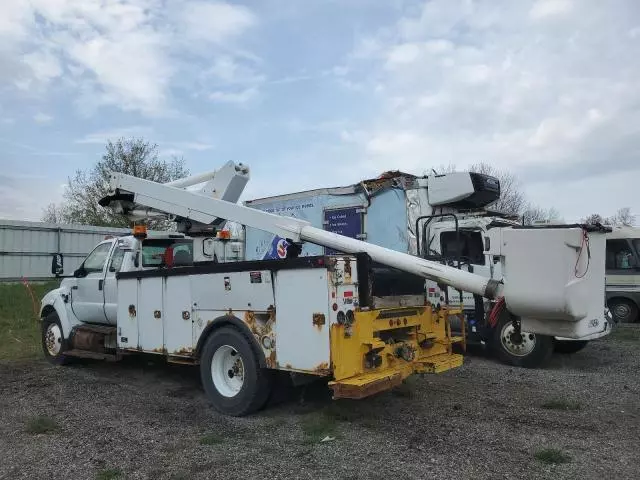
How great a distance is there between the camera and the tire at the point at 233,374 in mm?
6289

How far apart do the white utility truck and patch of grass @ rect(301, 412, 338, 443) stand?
0.57m

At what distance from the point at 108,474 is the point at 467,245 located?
7355 mm

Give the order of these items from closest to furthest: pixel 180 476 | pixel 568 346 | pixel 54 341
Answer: pixel 180 476 → pixel 54 341 → pixel 568 346

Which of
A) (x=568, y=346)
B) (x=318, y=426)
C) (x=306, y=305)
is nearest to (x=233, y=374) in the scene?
(x=318, y=426)

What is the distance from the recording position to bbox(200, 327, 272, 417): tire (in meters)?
6.29

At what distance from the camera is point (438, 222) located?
10.9 m

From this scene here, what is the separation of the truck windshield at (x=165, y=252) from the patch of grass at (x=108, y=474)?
4.34m

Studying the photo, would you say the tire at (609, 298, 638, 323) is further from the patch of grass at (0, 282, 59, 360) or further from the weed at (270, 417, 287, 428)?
the patch of grass at (0, 282, 59, 360)

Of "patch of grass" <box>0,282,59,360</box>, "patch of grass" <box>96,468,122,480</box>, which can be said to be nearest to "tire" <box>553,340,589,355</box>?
"patch of grass" <box>96,468,122,480</box>

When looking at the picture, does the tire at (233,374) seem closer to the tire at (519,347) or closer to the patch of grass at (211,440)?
the patch of grass at (211,440)

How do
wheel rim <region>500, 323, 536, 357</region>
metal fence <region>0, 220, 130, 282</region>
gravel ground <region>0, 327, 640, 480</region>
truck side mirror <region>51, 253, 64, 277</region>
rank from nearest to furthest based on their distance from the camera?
gravel ground <region>0, 327, 640, 480</region> → wheel rim <region>500, 323, 536, 357</region> → truck side mirror <region>51, 253, 64, 277</region> → metal fence <region>0, 220, 130, 282</region>

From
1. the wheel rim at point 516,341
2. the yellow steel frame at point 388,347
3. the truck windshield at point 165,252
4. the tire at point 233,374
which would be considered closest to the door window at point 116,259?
the truck windshield at point 165,252

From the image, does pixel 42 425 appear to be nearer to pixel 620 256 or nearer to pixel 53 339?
pixel 53 339

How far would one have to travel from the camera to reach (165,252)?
360 inches
